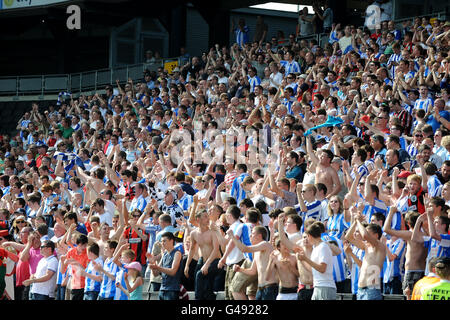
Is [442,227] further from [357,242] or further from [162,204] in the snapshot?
[162,204]

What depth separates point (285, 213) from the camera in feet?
31.7

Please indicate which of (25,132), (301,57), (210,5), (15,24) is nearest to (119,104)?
(25,132)

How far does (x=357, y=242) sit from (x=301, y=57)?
36.2ft

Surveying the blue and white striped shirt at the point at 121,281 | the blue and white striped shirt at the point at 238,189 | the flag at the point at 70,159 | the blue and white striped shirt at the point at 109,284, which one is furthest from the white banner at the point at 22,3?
the blue and white striped shirt at the point at 121,281

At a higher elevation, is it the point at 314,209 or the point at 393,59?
the point at 393,59

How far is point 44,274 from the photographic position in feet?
38.0

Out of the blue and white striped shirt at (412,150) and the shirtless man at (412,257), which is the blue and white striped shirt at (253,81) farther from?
the shirtless man at (412,257)

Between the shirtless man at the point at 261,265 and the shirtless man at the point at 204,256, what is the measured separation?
999mm

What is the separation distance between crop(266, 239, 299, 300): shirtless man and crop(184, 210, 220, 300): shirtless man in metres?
1.42

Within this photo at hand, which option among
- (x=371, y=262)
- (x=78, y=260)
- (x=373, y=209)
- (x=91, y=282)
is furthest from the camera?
(x=78, y=260)

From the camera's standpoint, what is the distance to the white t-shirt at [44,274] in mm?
11602

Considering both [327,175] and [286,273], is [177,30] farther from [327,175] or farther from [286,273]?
[286,273]

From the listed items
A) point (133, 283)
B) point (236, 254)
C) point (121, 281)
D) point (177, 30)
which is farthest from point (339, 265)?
point (177, 30)

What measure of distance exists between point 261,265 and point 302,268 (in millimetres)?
585
